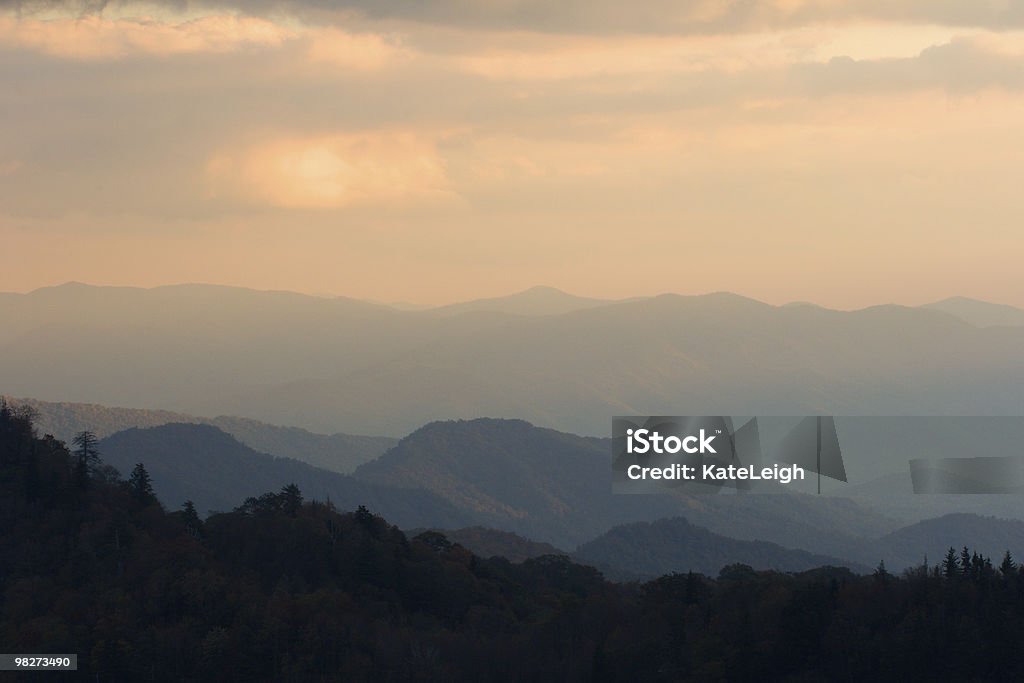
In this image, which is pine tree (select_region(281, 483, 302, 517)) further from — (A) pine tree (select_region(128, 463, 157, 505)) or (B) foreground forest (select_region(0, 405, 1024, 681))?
(A) pine tree (select_region(128, 463, 157, 505))

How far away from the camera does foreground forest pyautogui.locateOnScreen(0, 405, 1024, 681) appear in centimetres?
10712

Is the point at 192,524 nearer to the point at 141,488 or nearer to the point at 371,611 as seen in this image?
the point at 141,488

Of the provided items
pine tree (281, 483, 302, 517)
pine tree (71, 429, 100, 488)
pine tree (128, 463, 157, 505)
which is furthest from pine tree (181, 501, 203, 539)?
pine tree (71, 429, 100, 488)

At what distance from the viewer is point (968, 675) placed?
103 meters

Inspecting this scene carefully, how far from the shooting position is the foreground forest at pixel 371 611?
10712 centimetres

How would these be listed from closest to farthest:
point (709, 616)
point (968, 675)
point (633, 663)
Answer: point (968, 675) → point (633, 663) → point (709, 616)

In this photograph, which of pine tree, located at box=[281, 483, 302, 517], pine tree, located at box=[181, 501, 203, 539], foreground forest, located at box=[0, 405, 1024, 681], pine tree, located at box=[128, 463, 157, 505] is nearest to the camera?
foreground forest, located at box=[0, 405, 1024, 681]

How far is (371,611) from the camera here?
128m

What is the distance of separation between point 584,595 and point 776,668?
47.3 m

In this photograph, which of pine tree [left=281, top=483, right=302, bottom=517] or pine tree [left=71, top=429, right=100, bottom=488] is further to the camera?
pine tree [left=281, top=483, right=302, bottom=517]

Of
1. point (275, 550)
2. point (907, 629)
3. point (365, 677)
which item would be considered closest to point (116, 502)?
point (275, 550)

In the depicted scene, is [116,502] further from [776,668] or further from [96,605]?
[776,668]

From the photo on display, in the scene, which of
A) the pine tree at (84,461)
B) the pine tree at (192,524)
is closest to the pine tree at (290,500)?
the pine tree at (192,524)

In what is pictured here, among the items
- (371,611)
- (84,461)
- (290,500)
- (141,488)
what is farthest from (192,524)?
(371,611)
